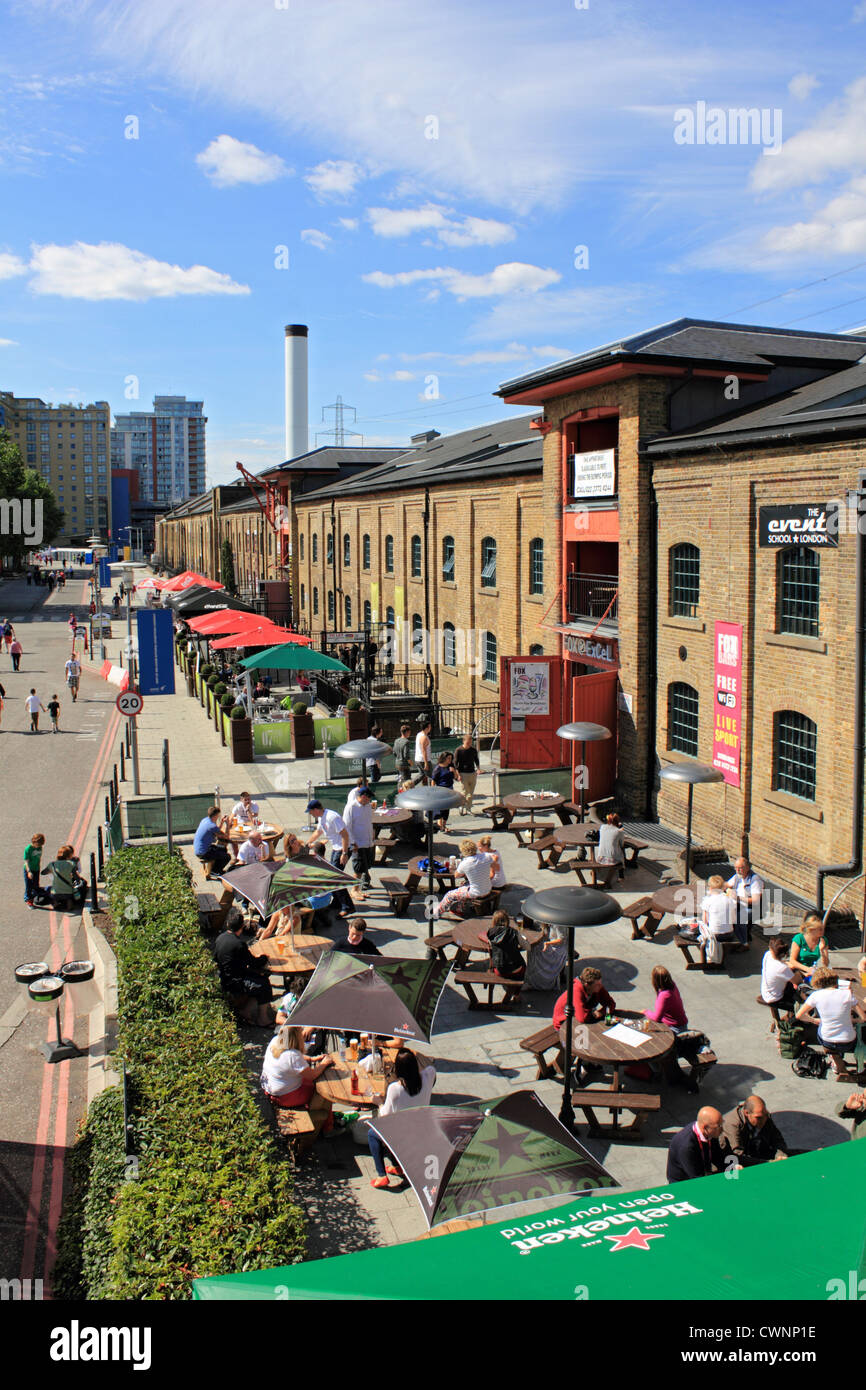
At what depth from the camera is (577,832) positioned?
17.3 metres

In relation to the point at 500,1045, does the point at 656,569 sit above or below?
above

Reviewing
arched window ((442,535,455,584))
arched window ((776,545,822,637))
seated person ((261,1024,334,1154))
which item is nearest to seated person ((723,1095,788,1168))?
seated person ((261,1024,334,1154))

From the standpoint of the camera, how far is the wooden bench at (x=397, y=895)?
51.0ft

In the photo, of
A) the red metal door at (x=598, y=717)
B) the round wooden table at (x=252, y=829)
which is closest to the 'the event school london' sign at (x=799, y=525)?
the red metal door at (x=598, y=717)

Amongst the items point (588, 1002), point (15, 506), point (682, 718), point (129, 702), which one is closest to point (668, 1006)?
point (588, 1002)

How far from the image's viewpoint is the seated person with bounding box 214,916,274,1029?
11969 millimetres

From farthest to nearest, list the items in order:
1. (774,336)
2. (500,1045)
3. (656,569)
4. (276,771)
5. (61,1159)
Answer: (276,771) → (774,336) → (656,569) → (500,1045) → (61,1159)

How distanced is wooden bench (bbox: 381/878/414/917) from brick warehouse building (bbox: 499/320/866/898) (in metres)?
5.73

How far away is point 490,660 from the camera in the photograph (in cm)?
3047

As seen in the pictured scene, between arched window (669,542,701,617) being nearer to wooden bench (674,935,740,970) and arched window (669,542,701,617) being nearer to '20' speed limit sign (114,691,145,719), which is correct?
wooden bench (674,935,740,970)

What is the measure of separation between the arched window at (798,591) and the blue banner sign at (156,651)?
1407 cm
